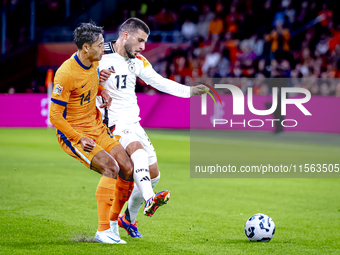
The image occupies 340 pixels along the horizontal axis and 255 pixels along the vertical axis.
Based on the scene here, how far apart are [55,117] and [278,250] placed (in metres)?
2.41

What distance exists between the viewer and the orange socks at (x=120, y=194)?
539cm

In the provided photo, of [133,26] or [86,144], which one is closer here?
Answer: [86,144]

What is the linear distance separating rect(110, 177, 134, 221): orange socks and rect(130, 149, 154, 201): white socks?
0.97 ft

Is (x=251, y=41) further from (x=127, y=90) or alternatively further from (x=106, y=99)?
(x=106, y=99)

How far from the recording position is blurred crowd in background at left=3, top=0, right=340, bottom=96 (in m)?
17.9

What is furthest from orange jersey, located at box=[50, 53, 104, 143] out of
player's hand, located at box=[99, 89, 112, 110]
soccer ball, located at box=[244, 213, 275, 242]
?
soccer ball, located at box=[244, 213, 275, 242]

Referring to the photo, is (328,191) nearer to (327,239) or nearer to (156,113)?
(327,239)

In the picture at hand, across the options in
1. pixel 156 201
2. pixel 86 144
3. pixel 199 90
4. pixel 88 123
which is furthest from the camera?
pixel 199 90

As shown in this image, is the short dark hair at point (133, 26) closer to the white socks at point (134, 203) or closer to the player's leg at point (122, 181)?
the player's leg at point (122, 181)

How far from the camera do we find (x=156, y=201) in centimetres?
467

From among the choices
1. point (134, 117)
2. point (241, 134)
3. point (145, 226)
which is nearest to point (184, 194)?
point (145, 226)

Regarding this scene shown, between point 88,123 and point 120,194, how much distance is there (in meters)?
0.82

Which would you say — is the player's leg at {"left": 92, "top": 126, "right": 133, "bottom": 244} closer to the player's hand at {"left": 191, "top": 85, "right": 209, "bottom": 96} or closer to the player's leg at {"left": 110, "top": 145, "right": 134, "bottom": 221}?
the player's leg at {"left": 110, "top": 145, "right": 134, "bottom": 221}

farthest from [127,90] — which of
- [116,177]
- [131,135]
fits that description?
[116,177]
